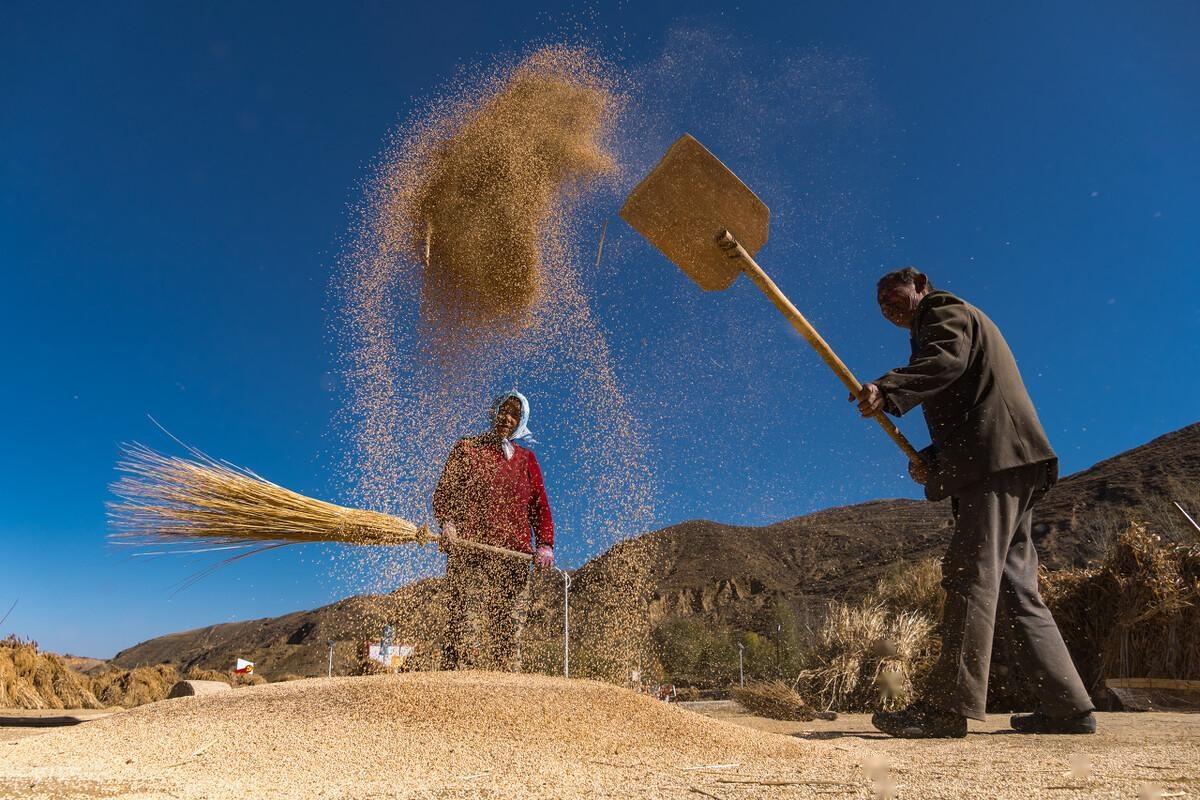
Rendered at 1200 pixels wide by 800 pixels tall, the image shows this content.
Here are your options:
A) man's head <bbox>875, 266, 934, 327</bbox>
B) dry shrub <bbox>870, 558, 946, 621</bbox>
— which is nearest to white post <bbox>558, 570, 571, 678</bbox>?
dry shrub <bbox>870, 558, 946, 621</bbox>

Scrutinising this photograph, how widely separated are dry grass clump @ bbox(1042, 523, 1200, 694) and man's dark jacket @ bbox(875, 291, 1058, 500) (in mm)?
1963

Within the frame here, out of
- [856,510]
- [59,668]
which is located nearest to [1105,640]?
[59,668]

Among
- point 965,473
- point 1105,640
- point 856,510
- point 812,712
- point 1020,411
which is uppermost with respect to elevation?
point 856,510

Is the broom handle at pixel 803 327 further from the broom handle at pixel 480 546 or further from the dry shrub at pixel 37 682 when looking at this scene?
the dry shrub at pixel 37 682

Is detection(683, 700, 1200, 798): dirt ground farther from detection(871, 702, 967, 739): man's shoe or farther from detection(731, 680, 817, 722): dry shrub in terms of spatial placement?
detection(731, 680, 817, 722): dry shrub

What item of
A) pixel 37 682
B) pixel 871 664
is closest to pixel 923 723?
pixel 871 664

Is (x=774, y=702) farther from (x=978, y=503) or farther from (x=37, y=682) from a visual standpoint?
(x=37, y=682)

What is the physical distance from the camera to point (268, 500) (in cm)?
385

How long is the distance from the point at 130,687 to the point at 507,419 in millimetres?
4852

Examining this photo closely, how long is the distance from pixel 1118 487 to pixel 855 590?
8248 millimetres

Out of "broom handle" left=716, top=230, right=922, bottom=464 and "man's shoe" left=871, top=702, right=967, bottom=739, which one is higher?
"broom handle" left=716, top=230, right=922, bottom=464

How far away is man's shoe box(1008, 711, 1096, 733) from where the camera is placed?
7.91ft

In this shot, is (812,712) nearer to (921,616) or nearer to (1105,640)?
(921,616)

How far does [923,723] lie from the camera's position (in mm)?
2420
